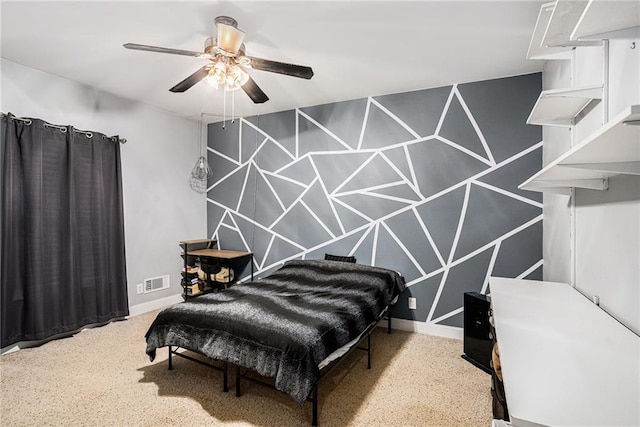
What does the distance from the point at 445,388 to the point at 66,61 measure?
4.15m

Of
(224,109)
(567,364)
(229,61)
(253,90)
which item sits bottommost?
(567,364)

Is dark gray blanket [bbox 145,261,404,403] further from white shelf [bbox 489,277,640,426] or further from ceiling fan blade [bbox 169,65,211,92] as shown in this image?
ceiling fan blade [bbox 169,65,211,92]

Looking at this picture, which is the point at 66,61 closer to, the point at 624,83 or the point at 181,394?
the point at 181,394

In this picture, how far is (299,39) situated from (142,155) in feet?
8.60

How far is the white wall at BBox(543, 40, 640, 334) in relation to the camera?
49.0 inches

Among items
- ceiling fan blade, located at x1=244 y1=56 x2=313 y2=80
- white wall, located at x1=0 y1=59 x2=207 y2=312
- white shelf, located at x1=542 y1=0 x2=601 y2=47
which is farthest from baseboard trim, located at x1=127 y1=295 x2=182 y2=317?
white shelf, located at x1=542 y1=0 x2=601 y2=47

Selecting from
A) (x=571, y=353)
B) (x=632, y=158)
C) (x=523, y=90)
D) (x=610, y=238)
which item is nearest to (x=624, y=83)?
(x=632, y=158)

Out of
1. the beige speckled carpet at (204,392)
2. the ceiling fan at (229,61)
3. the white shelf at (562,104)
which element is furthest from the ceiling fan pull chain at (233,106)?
the white shelf at (562,104)

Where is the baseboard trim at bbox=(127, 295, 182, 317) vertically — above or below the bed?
below

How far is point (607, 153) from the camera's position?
97 centimetres

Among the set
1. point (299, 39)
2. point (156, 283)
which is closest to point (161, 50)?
point (299, 39)

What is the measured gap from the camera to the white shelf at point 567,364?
722mm

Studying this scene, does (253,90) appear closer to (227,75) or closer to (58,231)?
(227,75)

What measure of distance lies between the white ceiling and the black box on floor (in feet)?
6.74
